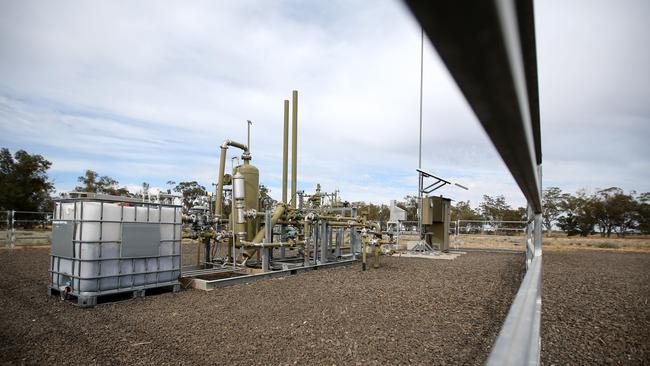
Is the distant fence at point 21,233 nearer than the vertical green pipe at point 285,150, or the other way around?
the vertical green pipe at point 285,150

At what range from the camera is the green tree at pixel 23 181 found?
1272 inches

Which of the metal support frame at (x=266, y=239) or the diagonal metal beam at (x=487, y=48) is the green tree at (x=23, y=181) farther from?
the diagonal metal beam at (x=487, y=48)

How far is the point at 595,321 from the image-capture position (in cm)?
550

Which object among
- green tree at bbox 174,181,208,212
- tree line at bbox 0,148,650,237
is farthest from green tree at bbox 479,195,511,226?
green tree at bbox 174,181,208,212

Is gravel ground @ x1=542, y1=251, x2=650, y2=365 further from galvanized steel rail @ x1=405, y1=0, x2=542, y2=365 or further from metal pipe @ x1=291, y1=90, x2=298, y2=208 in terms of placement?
metal pipe @ x1=291, y1=90, x2=298, y2=208

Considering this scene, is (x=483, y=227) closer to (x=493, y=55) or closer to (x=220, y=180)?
(x=220, y=180)

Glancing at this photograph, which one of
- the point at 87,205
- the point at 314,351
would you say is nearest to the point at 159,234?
the point at 87,205

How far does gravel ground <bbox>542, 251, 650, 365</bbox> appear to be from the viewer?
4.18 meters

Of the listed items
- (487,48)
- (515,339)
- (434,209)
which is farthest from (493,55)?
(434,209)

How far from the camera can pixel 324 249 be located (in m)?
11.8

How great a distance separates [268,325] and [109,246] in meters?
3.44

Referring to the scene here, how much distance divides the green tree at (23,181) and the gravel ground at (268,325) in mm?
30290

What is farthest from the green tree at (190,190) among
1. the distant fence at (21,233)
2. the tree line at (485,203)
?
the distant fence at (21,233)

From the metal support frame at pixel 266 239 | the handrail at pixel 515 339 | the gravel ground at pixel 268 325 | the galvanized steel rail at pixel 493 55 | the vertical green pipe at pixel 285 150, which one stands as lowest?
the gravel ground at pixel 268 325
